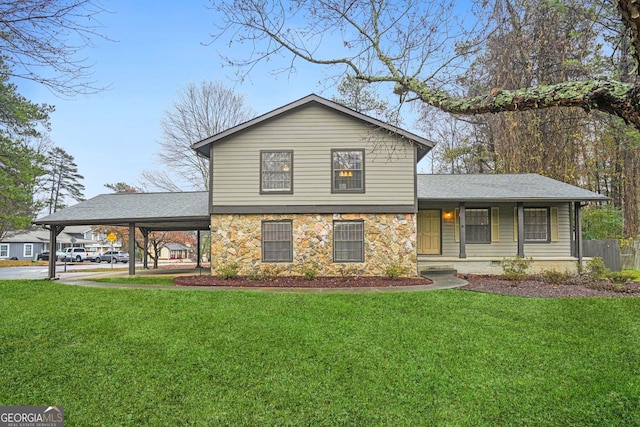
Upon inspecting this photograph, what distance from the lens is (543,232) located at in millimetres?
14875

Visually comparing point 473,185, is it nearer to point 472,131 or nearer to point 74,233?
point 472,131

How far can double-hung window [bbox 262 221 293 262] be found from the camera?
1236 centimetres

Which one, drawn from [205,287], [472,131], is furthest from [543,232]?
[205,287]

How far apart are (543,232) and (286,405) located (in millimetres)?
14562

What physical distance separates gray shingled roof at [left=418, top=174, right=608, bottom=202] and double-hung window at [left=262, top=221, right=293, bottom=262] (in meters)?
5.36

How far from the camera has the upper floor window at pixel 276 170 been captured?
12453 millimetres

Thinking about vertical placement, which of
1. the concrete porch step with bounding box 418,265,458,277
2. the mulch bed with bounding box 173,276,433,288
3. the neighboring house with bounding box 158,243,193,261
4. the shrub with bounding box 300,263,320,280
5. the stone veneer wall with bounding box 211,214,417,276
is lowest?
the neighboring house with bounding box 158,243,193,261

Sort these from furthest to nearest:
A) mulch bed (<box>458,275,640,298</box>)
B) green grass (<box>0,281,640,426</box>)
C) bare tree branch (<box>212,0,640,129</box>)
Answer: mulch bed (<box>458,275,640,298</box>), bare tree branch (<box>212,0,640,129</box>), green grass (<box>0,281,640,426</box>)

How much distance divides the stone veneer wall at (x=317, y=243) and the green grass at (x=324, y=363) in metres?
4.29

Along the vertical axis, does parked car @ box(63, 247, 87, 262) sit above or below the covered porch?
below

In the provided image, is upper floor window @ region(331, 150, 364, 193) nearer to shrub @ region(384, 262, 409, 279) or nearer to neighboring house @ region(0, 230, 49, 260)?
shrub @ region(384, 262, 409, 279)

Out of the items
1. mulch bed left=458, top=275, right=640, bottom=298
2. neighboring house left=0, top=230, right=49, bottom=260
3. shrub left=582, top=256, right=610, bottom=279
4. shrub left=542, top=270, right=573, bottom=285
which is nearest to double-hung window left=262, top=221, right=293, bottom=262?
mulch bed left=458, top=275, right=640, bottom=298

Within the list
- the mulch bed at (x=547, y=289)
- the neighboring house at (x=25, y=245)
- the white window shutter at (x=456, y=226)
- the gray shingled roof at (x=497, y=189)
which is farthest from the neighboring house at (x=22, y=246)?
the mulch bed at (x=547, y=289)

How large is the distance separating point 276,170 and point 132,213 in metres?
5.95
